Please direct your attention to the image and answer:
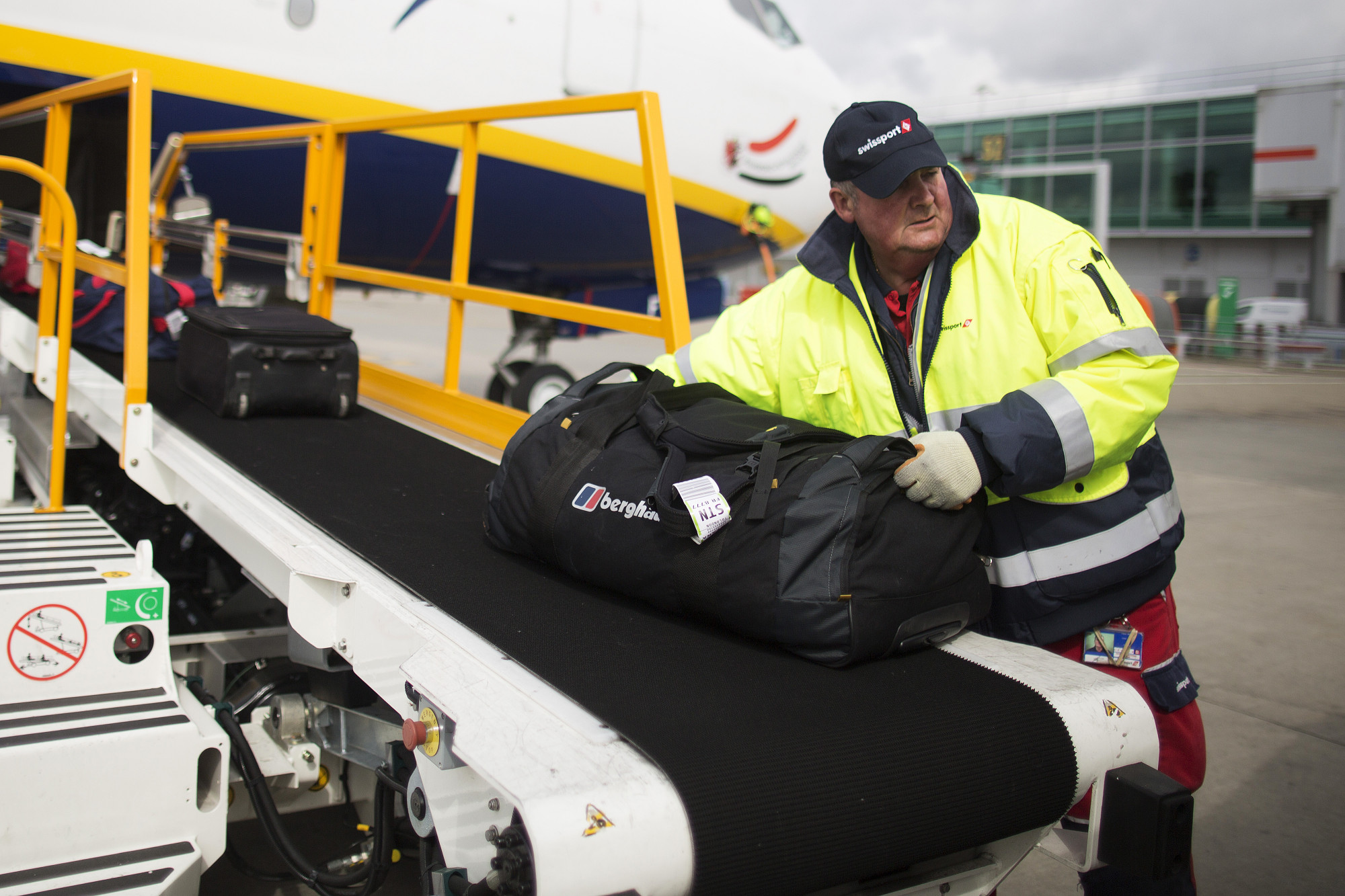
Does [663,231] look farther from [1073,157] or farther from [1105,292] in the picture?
[1073,157]

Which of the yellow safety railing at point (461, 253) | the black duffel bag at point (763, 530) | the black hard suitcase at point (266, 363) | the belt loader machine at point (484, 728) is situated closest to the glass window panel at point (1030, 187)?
the yellow safety railing at point (461, 253)

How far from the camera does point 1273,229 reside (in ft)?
102

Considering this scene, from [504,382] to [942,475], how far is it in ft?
20.9

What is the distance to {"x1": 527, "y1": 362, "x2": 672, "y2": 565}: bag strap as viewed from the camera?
2.01 metres

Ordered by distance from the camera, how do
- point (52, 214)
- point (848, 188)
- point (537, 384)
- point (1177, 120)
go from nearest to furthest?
point (848, 188), point (52, 214), point (537, 384), point (1177, 120)

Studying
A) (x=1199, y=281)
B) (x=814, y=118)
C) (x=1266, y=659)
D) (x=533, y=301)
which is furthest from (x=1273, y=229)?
(x=533, y=301)

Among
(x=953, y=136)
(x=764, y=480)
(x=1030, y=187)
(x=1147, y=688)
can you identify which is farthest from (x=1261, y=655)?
(x=953, y=136)

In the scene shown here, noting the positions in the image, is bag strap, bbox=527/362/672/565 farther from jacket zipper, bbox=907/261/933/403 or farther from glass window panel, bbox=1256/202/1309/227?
glass window panel, bbox=1256/202/1309/227

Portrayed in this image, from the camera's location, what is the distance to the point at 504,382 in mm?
7785

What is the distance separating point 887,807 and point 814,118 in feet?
24.2

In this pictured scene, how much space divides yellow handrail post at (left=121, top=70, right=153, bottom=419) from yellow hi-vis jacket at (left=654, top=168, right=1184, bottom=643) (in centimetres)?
188

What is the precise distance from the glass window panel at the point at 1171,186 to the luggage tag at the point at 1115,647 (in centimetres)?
3454

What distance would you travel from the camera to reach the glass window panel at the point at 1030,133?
3375 cm

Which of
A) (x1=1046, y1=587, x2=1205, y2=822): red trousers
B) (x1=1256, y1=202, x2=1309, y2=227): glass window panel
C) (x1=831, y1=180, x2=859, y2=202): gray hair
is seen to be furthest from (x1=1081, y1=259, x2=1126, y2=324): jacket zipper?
(x1=1256, y1=202, x2=1309, y2=227): glass window panel
